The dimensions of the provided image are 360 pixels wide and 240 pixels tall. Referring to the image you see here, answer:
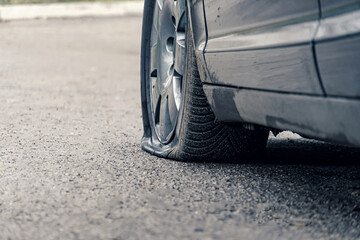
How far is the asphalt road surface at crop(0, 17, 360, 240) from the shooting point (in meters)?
2.16

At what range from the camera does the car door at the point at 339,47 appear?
5.85ft

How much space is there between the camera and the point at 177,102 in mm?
3207

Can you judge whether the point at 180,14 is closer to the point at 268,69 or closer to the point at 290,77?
the point at 268,69

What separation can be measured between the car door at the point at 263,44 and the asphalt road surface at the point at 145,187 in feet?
1.59

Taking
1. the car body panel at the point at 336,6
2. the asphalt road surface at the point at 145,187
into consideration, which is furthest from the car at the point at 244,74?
the asphalt road surface at the point at 145,187

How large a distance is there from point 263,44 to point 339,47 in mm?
462

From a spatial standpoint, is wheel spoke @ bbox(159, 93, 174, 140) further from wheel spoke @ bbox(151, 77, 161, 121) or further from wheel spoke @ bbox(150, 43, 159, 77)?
wheel spoke @ bbox(150, 43, 159, 77)

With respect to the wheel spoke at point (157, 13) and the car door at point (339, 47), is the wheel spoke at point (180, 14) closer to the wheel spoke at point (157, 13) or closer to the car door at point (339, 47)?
the wheel spoke at point (157, 13)

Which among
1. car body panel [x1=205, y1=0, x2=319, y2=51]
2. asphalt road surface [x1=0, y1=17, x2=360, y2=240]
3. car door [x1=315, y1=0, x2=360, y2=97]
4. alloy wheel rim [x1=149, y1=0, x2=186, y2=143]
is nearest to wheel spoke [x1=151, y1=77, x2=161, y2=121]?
alloy wheel rim [x1=149, y1=0, x2=186, y2=143]

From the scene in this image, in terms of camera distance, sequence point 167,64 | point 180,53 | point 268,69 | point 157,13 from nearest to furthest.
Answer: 1. point 268,69
2. point 180,53
3. point 167,64
4. point 157,13

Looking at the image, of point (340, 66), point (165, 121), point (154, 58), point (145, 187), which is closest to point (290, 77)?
point (340, 66)

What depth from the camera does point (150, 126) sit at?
12.0 feet

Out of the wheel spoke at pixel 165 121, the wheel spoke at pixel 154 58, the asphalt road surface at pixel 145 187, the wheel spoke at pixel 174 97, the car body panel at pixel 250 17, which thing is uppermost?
the car body panel at pixel 250 17

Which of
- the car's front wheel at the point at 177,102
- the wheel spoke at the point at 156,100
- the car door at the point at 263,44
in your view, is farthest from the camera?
the wheel spoke at the point at 156,100
